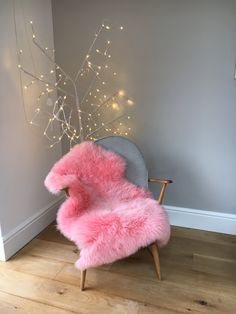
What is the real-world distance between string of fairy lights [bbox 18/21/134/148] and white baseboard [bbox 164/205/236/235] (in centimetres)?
85

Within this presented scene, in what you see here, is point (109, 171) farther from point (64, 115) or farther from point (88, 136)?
point (64, 115)

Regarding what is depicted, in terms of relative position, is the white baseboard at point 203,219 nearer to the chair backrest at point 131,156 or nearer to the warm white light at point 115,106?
the chair backrest at point 131,156

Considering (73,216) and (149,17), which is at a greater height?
(149,17)

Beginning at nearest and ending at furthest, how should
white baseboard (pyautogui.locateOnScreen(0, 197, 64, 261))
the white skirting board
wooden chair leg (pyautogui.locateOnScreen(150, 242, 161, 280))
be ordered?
wooden chair leg (pyautogui.locateOnScreen(150, 242, 161, 280)), white baseboard (pyautogui.locateOnScreen(0, 197, 64, 261)), the white skirting board

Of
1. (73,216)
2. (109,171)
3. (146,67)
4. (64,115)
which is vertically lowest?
(73,216)

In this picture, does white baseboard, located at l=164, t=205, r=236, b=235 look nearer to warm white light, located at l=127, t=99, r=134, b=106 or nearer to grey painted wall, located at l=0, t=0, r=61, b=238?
warm white light, located at l=127, t=99, r=134, b=106

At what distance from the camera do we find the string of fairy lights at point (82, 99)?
7.40 feet

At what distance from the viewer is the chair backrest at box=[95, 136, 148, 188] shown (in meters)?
2.05

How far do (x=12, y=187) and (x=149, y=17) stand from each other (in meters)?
1.67

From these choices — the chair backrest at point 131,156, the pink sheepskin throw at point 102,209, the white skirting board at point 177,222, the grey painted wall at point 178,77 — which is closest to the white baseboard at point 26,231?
the white skirting board at point 177,222

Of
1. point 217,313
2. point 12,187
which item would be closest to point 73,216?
point 12,187

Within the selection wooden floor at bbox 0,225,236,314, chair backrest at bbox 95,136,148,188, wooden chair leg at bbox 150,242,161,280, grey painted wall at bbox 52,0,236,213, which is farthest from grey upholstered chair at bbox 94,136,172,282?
wooden floor at bbox 0,225,236,314

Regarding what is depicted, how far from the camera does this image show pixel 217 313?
1552mm

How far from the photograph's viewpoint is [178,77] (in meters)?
2.13
